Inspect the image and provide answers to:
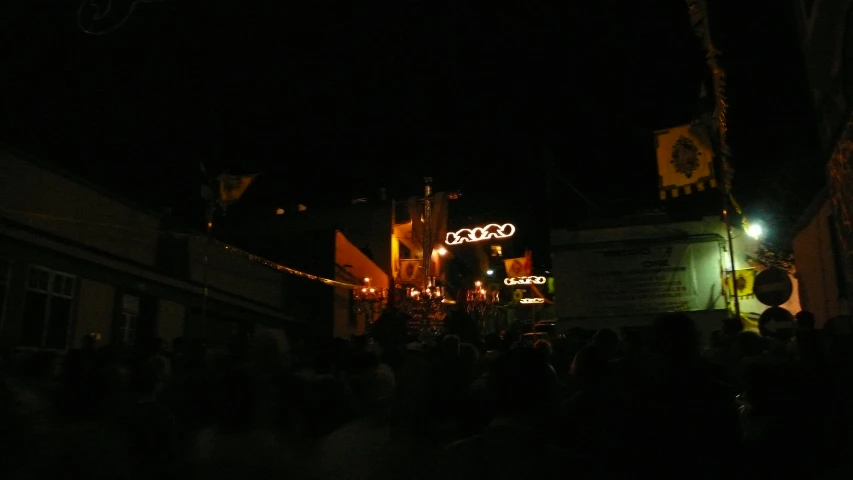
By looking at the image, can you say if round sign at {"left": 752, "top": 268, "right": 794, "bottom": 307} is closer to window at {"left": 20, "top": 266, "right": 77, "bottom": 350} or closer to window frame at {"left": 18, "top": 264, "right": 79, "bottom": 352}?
window frame at {"left": 18, "top": 264, "right": 79, "bottom": 352}

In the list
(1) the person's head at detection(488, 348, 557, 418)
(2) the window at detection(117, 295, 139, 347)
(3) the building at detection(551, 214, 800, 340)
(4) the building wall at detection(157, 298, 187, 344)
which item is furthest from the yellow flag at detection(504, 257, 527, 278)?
(1) the person's head at detection(488, 348, 557, 418)

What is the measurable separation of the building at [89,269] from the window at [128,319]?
0.08 feet

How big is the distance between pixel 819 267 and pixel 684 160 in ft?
12.0

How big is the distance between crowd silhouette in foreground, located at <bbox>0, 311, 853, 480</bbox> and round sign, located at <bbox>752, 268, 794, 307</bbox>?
5942 millimetres

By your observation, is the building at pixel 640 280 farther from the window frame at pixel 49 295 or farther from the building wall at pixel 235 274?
the window frame at pixel 49 295

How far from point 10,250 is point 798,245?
16796 millimetres

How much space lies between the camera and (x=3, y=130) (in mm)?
11656

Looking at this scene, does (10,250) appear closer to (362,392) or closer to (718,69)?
(362,392)

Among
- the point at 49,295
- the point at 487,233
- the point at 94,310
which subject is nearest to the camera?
the point at 49,295

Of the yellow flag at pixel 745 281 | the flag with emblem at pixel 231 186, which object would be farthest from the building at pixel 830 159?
the flag with emblem at pixel 231 186

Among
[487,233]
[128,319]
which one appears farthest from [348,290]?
[128,319]

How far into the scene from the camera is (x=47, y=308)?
1184 cm

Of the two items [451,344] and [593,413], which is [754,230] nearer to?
[451,344]

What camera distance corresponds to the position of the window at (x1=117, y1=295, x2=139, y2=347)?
14.2 metres
